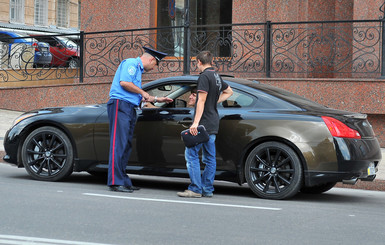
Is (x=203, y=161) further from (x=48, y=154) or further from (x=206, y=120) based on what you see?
(x=48, y=154)

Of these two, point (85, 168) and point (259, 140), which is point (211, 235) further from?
point (85, 168)

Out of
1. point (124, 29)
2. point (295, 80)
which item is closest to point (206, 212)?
point (295, 80)

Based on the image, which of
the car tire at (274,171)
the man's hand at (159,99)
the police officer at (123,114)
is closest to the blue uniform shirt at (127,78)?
the police officer at (123,114)

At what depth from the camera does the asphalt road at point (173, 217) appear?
6109mm

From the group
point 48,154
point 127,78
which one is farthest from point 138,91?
point 48,154

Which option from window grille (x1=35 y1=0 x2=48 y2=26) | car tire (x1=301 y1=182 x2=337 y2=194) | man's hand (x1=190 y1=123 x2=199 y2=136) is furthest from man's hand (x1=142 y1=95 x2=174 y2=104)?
window grille (x1=35 y1=0 x2=48 y2=26)

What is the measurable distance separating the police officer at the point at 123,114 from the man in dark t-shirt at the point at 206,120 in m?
0.58

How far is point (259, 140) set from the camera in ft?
27.5

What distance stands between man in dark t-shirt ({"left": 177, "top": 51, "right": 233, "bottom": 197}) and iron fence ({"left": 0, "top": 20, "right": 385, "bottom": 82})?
6762mm

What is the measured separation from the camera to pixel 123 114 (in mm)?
8719

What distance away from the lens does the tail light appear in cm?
807

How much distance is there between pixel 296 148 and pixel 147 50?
2214 mm

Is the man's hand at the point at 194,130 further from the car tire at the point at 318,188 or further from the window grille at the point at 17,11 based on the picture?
the window grille at the point at 17,11

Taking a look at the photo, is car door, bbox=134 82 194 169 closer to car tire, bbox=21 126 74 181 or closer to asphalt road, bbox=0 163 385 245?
asphalt road, bbox=0 163 385 245
